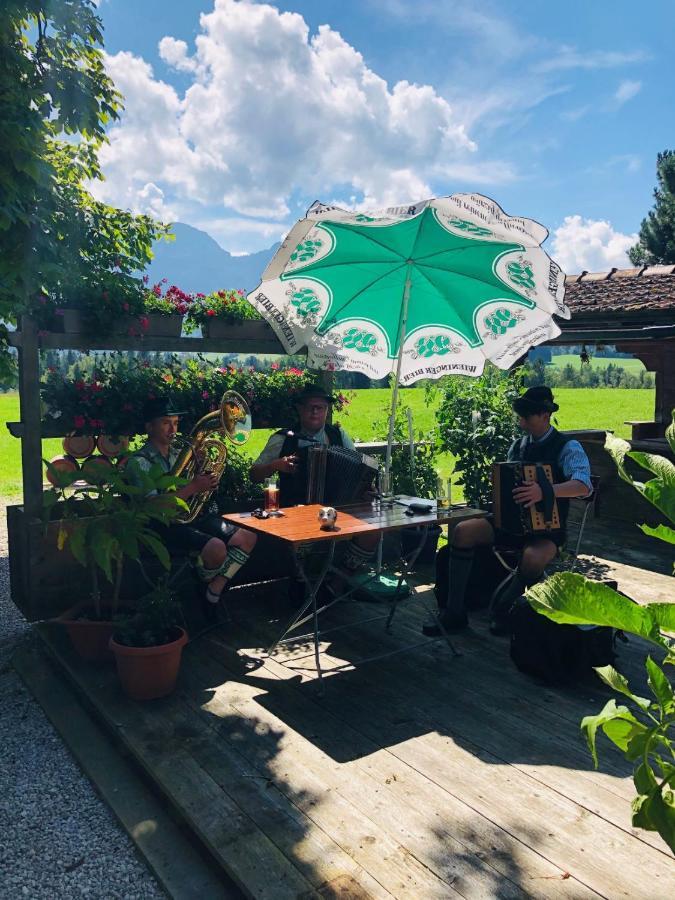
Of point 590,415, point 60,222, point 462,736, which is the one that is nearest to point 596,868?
point 462,736

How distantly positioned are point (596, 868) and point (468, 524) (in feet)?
8.45

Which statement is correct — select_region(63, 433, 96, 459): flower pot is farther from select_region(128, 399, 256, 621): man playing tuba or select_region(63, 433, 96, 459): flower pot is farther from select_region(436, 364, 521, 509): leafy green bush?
select_region(436, 364, 521, 509): leafy green bush

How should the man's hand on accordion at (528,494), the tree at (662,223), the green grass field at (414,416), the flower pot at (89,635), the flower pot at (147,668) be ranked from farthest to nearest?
the tree at (662,223) < the green grass field at (414,416) < the man's hand on accordion at (528,494) < the flower pot at (89,635) < the flower pot at (147,668)

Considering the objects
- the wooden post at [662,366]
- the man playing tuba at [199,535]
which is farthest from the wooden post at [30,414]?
the wooden post at [662,366]

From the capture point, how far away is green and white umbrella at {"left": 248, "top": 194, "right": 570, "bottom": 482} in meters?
4.45

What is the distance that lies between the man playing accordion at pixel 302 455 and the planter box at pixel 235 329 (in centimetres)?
79

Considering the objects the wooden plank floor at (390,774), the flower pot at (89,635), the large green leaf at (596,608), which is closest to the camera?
the large green leaf at (596,608)

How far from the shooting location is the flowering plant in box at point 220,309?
17.7 ft

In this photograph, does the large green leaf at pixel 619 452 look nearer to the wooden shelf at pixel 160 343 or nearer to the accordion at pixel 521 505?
the accordion at pixel 521 505

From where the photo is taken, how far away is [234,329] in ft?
18.2

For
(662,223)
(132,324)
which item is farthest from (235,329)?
(662,223)

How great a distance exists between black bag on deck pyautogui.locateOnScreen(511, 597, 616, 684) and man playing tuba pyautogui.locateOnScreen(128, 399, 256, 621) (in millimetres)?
1796

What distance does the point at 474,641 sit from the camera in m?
4.51

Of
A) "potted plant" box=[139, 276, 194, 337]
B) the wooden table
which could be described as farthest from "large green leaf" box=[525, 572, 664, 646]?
"potted plant" box=[139, 276, 194, 337]
